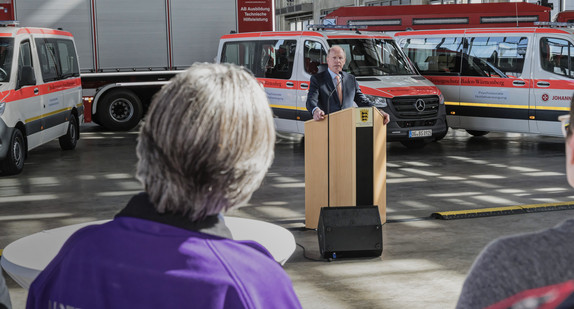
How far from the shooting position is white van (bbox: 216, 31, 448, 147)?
40.4 ft

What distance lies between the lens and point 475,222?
7.48 m

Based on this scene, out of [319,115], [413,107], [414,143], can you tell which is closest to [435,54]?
[414,143]

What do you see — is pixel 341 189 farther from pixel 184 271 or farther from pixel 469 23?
pixel 469 23

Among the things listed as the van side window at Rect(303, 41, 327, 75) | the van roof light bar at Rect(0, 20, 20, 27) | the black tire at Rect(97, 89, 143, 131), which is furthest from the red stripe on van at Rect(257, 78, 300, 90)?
the van roof light bar at Rect(0, 20, 20, 27)

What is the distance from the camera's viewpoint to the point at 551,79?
12.3 metres

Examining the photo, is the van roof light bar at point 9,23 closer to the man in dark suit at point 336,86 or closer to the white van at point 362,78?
the white van at point 362,78

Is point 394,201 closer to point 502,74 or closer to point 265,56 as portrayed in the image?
point 502,74

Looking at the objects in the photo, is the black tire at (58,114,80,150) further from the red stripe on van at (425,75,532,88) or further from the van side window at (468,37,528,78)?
the van side window at (468,37,528,78)

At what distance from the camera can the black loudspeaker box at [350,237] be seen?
6.07 meters

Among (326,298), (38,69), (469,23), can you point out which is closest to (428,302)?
(326,298)

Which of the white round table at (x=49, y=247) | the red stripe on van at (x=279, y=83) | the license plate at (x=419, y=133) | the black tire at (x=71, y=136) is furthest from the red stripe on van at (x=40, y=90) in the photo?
the white round table at (x=49, y=247)

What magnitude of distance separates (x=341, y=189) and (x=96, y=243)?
5.59 metres

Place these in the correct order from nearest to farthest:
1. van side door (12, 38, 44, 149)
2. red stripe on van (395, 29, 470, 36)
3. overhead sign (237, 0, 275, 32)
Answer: van side door (12, 38, 44, 149) < red stripe on van (395, 29, 470, 36) < overhead sign (237, 0, 275, 32)

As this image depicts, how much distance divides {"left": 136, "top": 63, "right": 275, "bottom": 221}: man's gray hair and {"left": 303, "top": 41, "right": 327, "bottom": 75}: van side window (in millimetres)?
11268
